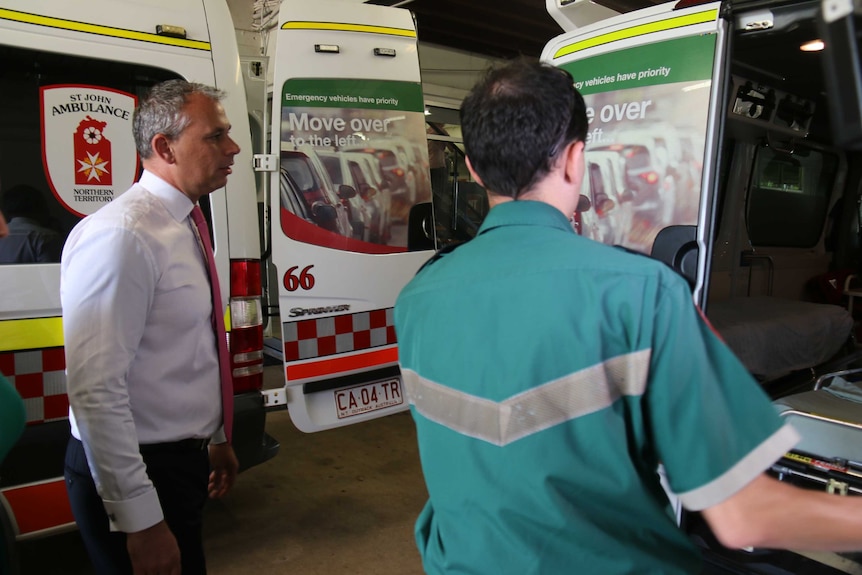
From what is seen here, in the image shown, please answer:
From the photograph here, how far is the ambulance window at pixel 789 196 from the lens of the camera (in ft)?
18.6

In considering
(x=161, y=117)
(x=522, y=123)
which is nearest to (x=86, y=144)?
(x=161, y=117)

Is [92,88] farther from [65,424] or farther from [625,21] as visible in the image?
[625,21]

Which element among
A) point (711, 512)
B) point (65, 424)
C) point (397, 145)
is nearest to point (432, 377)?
point (711, 512)

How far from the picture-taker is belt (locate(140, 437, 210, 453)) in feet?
5.01

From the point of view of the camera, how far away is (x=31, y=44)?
2.13 metres

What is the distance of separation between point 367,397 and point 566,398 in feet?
8.10

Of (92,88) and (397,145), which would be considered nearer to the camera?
(92,88)

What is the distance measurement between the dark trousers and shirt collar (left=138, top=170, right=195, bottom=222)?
58cm

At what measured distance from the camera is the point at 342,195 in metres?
3.10

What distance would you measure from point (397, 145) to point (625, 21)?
1.25 metres

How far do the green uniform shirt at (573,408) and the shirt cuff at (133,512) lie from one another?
74cm

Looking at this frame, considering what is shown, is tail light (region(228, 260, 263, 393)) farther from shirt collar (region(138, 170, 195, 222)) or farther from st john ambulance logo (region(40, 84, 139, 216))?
shirt collar (region(138, 170, 195, 222))

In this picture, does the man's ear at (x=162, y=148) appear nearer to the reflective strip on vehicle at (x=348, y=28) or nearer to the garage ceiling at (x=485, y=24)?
the reflective strip on vehicle at (x=348, y=28)

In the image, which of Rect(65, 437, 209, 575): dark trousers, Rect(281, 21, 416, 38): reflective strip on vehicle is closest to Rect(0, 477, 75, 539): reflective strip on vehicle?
Rect(65, 437, 209, 575): dark trousers
